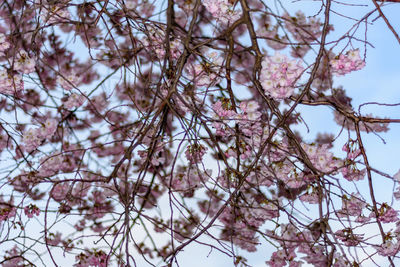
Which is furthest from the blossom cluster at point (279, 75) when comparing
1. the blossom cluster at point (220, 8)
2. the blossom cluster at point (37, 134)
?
the blossom cluster at point (37, 134)

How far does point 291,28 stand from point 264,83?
3.11 metres

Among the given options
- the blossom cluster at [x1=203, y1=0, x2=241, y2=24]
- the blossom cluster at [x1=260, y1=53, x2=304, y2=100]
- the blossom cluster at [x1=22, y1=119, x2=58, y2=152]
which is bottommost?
the blossom cluster at [x1=260, y1=53, x2=304, y2=100]

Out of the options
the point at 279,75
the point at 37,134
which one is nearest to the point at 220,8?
the point at 279,75

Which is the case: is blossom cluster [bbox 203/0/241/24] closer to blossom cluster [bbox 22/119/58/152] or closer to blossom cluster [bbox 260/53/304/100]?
blossom cluster [bbox 260/53/304/100]

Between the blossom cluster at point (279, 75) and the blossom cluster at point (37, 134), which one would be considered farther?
the blossom cluster at point (37, 134)

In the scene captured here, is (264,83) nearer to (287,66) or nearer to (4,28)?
(287,66)

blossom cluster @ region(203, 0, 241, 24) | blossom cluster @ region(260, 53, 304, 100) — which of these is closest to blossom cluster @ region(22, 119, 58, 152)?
blossom cluster @ region(203, 0, 241, 24)

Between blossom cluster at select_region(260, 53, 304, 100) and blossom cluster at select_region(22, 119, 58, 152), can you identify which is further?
blossom cluster at select_region(22, 119, 58, 152)

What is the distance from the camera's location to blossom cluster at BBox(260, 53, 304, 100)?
276cm

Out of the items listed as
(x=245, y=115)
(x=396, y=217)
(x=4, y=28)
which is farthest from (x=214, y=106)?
(x=4, y=28)

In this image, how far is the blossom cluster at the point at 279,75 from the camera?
276cm

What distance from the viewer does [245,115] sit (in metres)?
3.09

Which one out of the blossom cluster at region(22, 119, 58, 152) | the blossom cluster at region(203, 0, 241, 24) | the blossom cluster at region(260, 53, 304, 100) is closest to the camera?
the blossom cluster at region(260, 53, 304, 100)

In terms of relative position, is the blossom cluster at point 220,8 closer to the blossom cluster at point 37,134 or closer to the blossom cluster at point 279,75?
the blossom cluster at point 279,75
